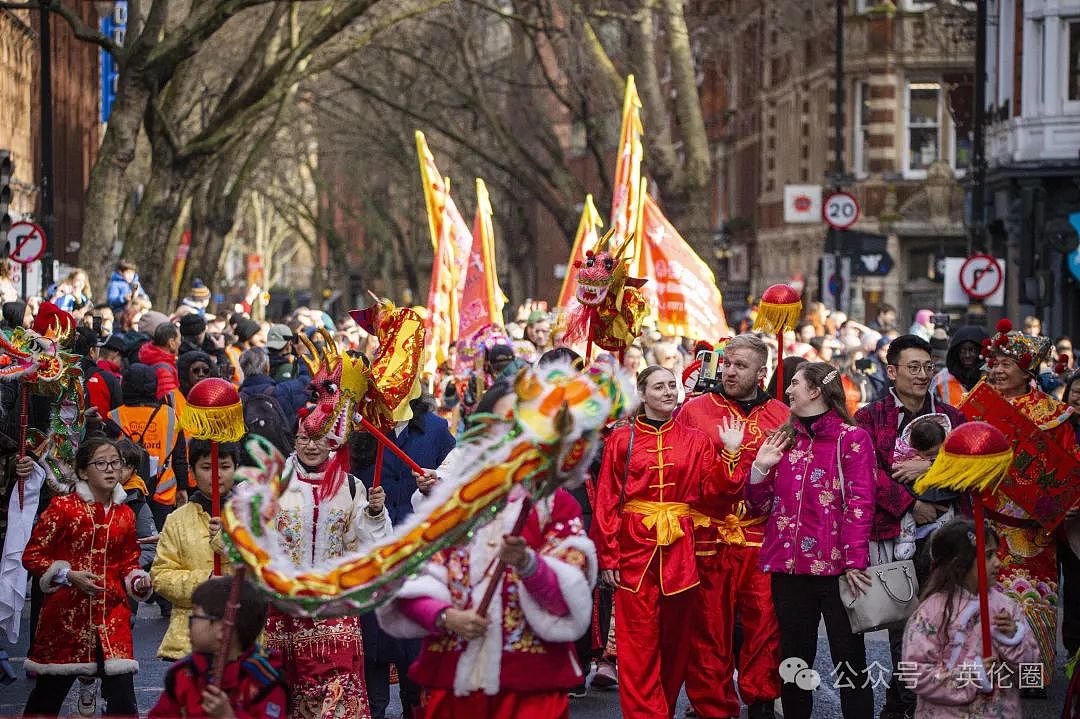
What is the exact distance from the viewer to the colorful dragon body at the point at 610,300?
33.6 ft

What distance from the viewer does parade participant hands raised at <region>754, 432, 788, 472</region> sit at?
27.3 feet

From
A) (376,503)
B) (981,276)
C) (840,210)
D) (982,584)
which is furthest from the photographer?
(840,210)

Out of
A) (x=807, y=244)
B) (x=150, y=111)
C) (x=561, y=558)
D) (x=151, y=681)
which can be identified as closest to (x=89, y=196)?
(x=150, y=111)

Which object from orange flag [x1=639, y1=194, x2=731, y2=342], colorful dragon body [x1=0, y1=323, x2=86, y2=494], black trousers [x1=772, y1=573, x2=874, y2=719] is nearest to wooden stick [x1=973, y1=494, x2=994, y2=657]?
black trousers [x1=772, y1=573, x2=874, y2=719]

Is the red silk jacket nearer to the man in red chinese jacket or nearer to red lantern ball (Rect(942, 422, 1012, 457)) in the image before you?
the man in red chinese jacket

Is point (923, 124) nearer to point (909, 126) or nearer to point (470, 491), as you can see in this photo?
point (909, 126)

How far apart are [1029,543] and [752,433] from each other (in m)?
1.59

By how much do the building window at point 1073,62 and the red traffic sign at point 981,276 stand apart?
36.2 ft

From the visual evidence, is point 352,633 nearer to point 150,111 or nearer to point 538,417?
point 538,417

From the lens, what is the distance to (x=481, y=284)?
20.1 metres

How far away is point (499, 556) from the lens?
5.77m

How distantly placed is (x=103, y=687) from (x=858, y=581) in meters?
3.23

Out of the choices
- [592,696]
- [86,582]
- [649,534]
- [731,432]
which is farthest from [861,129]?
[86,582]

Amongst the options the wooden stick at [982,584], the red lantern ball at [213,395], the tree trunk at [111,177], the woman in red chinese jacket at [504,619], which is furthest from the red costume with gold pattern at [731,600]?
the tree trunk at [111,177]
